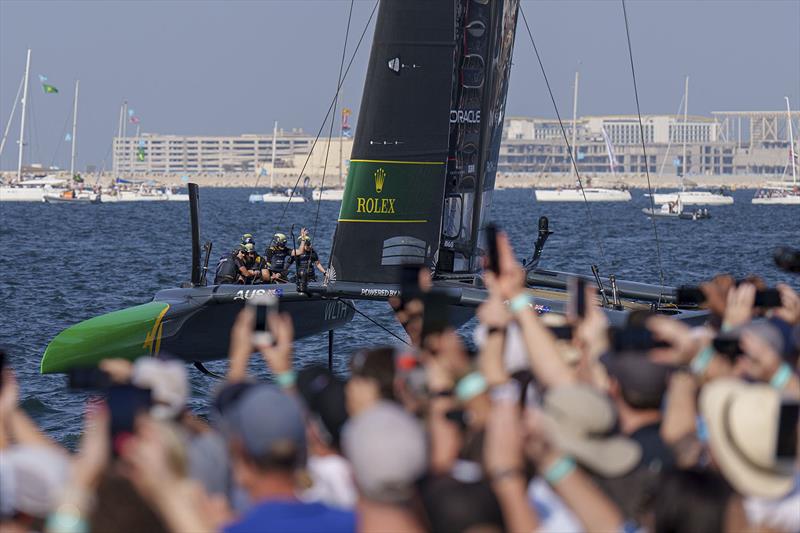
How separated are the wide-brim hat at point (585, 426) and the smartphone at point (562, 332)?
1.59 meters

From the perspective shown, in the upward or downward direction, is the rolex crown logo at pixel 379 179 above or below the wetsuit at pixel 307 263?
above

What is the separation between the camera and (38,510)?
355cm

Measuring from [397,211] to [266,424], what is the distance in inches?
385

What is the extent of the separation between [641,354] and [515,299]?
54 cm

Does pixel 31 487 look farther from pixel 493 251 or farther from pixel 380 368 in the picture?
pixel 493 251

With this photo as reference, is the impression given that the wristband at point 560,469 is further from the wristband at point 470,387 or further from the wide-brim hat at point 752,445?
the wristband at point 470,387

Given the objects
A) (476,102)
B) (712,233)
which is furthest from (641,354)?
(712,233)

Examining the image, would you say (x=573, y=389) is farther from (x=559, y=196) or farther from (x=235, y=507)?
(x=559, y=196)

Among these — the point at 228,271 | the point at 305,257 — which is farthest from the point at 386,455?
the point at 228,271

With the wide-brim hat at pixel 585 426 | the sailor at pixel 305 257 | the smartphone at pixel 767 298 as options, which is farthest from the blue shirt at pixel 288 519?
the sailor at pixel 305 257

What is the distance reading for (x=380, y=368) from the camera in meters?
→ 4.44

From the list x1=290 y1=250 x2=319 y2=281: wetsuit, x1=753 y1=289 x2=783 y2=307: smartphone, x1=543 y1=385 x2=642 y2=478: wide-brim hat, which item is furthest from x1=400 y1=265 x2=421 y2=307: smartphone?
x1=290 y1=250 x2=319 y2=281: wetsuit

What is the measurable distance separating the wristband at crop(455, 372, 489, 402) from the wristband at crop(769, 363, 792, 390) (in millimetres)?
934

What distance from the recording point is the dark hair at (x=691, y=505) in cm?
347
